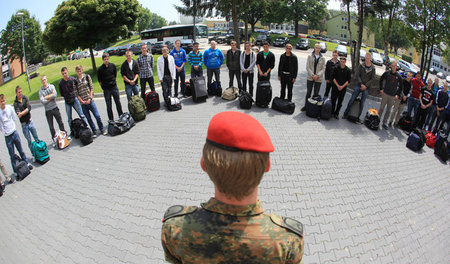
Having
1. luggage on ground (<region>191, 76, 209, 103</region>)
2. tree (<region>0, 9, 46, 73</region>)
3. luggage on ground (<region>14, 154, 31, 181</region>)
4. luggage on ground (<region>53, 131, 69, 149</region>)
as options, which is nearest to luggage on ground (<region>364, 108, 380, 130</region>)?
luggage on ground (<region>191, 76, 209, 103</region>)

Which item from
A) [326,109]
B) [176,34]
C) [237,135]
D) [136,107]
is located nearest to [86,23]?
[136,107]

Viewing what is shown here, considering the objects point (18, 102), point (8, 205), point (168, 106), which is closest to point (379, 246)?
point (8, 205)

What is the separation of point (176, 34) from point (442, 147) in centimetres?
3938

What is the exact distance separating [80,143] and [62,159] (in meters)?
0.87

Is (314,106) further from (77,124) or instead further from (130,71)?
(77,124)

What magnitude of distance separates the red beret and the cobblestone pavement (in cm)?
306

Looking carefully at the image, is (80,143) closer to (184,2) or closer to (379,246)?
(379,246)

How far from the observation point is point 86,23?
20375 millimetres

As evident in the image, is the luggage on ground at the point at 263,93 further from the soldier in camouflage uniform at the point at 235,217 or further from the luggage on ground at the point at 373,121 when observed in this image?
the soldier in camouflage uniform at the point at 235,217

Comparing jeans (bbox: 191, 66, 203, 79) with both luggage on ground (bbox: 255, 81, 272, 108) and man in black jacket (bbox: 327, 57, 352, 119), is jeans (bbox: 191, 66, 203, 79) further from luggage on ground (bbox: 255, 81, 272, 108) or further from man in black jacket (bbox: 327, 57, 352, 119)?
man in black jacket (bbox: 327, 57, 352, 119)

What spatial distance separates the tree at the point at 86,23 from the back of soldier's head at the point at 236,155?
919 inches

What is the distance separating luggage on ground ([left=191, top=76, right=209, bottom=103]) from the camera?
10.0 metres

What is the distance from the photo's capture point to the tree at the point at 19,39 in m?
51.4

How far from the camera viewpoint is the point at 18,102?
256 inches
